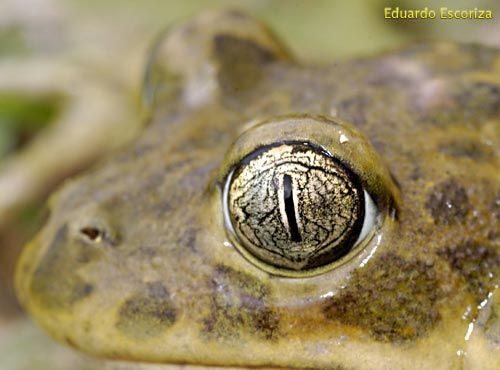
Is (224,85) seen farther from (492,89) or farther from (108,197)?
(492,89)

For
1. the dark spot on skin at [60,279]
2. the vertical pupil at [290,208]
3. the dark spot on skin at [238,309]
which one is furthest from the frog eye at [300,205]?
the dark spot on skin at [60,279]

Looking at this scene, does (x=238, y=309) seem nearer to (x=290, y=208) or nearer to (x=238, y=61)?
(x=290, y=208)

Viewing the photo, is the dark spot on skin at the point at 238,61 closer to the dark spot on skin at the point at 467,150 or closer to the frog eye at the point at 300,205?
the frog eye at the point at 300,205

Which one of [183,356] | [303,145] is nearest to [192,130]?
[303,145]

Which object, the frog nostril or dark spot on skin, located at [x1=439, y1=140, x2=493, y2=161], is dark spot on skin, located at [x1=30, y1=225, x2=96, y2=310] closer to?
the frog nostril

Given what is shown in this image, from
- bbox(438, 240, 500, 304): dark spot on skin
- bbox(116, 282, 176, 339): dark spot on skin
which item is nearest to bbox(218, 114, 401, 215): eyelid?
bbox(438, 240, 500, 304): dark spot on skin

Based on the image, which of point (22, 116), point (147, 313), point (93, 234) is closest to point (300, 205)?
point (147, 313)
